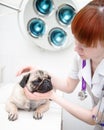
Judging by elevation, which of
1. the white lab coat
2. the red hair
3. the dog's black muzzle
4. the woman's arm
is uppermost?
the red hair

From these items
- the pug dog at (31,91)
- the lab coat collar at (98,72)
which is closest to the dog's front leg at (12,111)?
the pug dog at (31,91)

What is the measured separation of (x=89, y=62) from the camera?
1.26 m

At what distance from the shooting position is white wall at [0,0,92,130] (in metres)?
1.85

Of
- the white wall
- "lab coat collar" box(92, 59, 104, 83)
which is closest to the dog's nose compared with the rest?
"lab coat collar" box(92, 59, 104, 83)

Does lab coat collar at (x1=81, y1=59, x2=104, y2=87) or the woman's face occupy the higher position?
the woman's face

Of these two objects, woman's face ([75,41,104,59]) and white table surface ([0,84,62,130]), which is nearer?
woman's face ([75,41,104,59])

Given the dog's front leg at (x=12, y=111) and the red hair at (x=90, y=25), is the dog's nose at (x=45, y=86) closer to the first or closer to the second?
the dog's front leg at (x=12, y=111)

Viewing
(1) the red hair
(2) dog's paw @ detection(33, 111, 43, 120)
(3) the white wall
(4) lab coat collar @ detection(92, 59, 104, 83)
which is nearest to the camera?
(1) the red hair

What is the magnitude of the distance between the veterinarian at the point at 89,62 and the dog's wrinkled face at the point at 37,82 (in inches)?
1.1

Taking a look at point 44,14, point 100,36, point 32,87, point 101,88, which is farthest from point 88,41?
point 44,14

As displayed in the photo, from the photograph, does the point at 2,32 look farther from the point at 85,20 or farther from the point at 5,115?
the point at 85,20

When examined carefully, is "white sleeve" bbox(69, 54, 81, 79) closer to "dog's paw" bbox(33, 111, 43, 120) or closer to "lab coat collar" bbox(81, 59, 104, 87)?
"lab coat collar" bbox(81, 59, 104, 87)

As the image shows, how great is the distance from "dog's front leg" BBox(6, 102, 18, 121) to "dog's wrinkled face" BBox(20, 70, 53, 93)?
114mm

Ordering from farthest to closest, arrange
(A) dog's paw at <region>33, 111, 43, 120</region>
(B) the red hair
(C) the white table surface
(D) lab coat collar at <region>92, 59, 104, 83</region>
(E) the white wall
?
(E) the white wall < (A) dog's paw at <region>33, 111, 43, 120</region> < (C) the white table surface < (D) lab coat collar at <region>92, 59, 104, 83</region> < (B) the red hair
